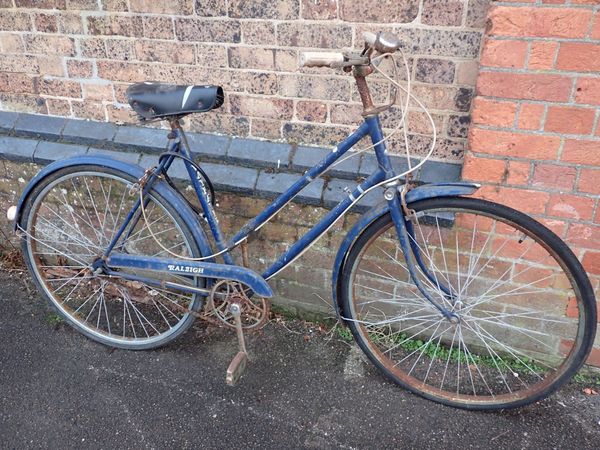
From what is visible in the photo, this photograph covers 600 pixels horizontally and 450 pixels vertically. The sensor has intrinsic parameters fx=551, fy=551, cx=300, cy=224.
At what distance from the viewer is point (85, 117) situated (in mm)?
2943

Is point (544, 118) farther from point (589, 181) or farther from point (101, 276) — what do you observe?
point (101, 276)

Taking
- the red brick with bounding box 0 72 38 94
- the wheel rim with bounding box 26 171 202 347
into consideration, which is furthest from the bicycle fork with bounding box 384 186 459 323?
the red brick with bounding box 0 72 38 94

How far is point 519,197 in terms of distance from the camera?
2264mm

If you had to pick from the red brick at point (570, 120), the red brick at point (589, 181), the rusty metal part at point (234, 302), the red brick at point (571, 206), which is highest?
the red brick at point (570, 120)

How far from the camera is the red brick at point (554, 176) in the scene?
2.16 meters

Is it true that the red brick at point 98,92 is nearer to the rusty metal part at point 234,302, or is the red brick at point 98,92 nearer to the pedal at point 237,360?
the rusty metal part at point 234,302

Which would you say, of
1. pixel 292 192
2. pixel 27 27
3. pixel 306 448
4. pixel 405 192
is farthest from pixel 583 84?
pixel 27 27

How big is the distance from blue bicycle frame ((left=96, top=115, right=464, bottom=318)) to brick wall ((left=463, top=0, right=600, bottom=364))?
412mm

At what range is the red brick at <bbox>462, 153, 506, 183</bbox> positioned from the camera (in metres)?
2.23

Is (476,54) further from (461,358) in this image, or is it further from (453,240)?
(461,358)

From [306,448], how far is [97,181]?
1.73m

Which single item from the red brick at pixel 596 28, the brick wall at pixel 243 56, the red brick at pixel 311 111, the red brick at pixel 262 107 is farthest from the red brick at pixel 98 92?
the red brick at pixel 596 28

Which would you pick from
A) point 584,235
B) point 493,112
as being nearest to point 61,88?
point 493,112

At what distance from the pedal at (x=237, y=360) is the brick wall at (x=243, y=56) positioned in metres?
0.85
